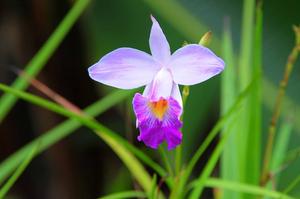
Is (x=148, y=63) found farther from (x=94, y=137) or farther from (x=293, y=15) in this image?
(x=94, y=137)

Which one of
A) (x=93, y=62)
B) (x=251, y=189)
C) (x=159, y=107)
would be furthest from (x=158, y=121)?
(x=93, y=62)

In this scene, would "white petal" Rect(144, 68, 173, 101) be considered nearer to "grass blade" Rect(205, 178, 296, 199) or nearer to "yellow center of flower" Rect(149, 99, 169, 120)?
"yellow center of flower" Rect(149, 99, 169, 120)

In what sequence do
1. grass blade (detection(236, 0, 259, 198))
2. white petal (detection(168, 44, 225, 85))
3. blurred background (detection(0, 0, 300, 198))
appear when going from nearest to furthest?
1. white petal (detection(168, 44, 225, 85))
2. grass blade (detection(236, 0, 259, 198))
3. blurred background (detection(0, 0, 300, 198))

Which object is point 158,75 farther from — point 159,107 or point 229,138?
point 229,138

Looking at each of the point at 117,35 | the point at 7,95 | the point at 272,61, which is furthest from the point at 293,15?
the point at 7,95

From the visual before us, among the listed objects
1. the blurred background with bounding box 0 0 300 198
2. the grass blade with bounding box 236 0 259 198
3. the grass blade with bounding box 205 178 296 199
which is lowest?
the grass blade with bounding box 205 178 296 199

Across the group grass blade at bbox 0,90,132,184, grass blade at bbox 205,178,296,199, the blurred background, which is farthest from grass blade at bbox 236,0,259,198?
the blurred background
